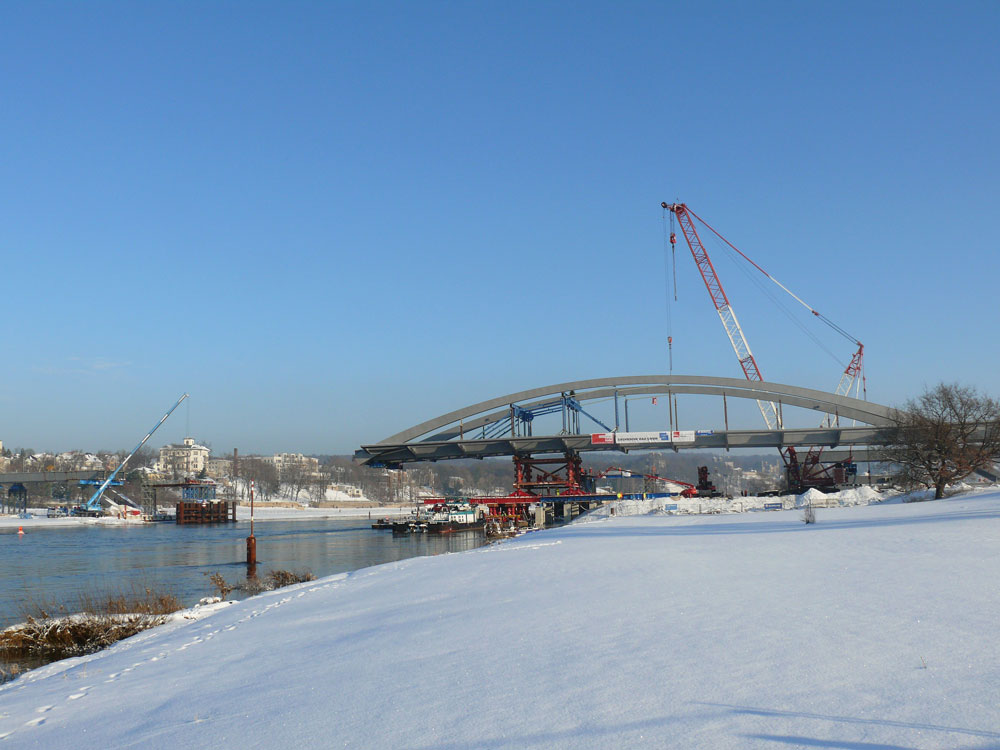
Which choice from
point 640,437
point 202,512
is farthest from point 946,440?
point 202,512

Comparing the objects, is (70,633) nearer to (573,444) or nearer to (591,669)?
(591,669)

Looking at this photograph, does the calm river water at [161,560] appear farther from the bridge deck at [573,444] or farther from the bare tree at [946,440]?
the bare tree at [946,440]

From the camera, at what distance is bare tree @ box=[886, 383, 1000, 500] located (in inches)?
2040

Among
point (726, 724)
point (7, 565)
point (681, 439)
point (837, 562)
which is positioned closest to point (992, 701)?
point (726, 724)

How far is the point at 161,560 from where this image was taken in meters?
47.3

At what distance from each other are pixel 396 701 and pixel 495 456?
278 ft

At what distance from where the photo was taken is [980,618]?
29.6 feet

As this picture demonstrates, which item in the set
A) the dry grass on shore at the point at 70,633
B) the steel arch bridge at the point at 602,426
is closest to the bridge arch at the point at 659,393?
the steel arch bridge at the point at 602,426

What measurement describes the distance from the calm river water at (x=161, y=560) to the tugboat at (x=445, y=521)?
4323 millimetres

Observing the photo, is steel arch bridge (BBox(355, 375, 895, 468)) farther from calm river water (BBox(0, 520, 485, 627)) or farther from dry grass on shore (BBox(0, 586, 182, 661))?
dry grass on shore (BBox(0, 586, 182, 661))

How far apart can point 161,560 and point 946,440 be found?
167 ft

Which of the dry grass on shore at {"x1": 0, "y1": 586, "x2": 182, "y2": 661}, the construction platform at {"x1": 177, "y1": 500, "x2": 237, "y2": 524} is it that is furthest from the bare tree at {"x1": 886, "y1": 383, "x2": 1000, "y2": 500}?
the construction platform at {"x1": 177, "y1": 500, "x2": 237, "y2": 524}

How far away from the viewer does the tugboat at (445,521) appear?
257 ft

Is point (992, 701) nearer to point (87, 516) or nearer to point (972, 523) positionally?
point (972, 523)
